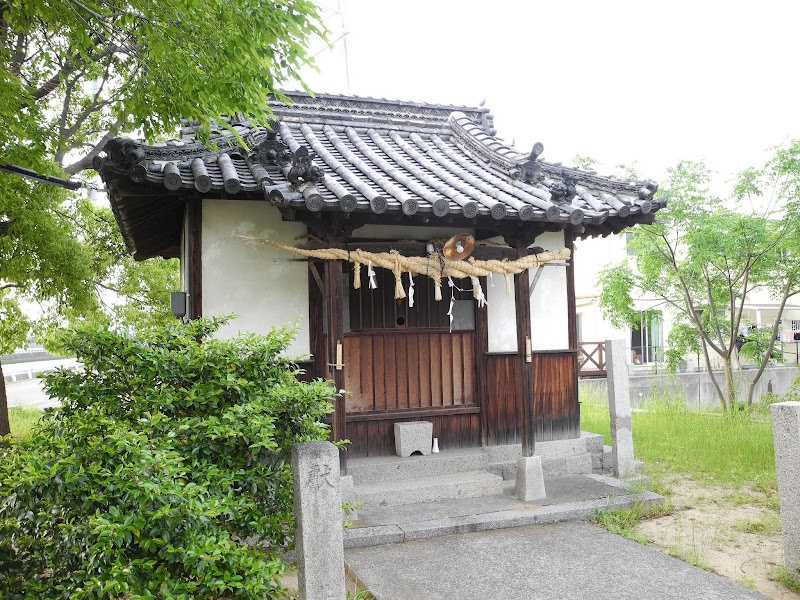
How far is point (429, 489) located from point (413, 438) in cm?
89

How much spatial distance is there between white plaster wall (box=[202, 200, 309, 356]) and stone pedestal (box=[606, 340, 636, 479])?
14.9 ft

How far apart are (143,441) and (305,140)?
698cm

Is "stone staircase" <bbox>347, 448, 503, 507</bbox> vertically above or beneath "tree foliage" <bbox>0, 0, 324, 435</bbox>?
beneath

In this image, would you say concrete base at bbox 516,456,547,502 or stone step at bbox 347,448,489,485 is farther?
stone step at bbox 347,448,489,485

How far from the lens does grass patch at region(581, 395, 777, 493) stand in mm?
9344

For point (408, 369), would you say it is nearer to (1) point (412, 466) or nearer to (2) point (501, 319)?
(1) point (412, 466)

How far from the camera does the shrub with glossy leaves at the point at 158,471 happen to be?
3613mm

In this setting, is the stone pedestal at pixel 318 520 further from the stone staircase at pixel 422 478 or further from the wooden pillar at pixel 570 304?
the wooden pillar at pixel 570 304

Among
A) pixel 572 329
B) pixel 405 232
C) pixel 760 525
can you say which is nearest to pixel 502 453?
pixel 572 329

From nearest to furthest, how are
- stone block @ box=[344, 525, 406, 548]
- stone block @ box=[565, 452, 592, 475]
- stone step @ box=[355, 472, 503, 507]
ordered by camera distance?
stone block @ box=[344, 525, 406, 548]
stone step @ box=[355, 472, 503, 507]
stone block @ box=[565, 452, 592, 475]

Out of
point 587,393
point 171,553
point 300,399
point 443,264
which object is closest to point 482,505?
point 443,264

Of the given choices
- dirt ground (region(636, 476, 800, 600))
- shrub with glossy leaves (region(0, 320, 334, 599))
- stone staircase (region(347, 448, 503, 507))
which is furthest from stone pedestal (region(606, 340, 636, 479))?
shrub with glossy leaves (region(0, 320, 334, 599))

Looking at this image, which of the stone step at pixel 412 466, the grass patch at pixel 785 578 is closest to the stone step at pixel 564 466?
the stone step at pixel 412 466

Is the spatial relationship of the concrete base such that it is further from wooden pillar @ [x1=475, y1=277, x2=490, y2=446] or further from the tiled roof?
the tiled roof
